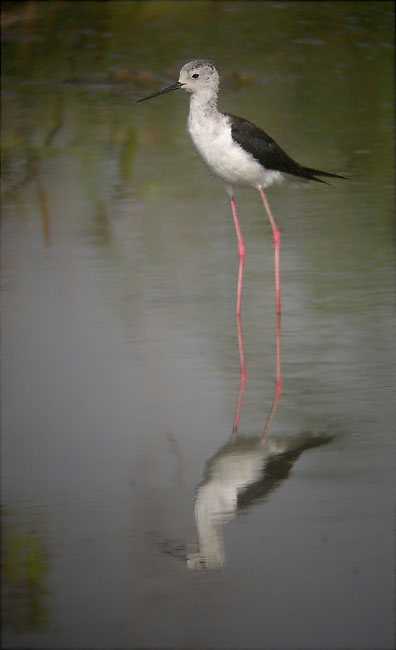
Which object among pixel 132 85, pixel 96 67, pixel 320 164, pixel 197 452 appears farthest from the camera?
pixel 96 67

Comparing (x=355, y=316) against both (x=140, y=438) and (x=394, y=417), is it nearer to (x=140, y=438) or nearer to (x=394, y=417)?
(x=394, y=417)

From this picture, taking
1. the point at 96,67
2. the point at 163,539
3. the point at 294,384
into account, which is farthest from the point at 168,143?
the point at 163,539

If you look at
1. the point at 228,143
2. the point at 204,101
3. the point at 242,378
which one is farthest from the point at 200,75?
the point at 242,378

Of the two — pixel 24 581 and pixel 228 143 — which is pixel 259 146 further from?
pixel 24 581

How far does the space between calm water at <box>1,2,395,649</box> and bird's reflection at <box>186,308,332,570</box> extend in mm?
11

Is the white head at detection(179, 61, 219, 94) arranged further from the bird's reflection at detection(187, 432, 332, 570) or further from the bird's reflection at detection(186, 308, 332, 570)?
the bird's reflection at detection(187, 432, 332, 570)

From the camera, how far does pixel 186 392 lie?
4.99 m

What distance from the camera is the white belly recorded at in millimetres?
6414

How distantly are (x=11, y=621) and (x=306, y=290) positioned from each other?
3.66 m

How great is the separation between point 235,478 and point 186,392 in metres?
0.97

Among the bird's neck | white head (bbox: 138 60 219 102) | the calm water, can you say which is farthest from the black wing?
the calm water

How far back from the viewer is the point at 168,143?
10555mm

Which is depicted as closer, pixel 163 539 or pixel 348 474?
pixel 163 539

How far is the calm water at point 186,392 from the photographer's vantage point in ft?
10.5
